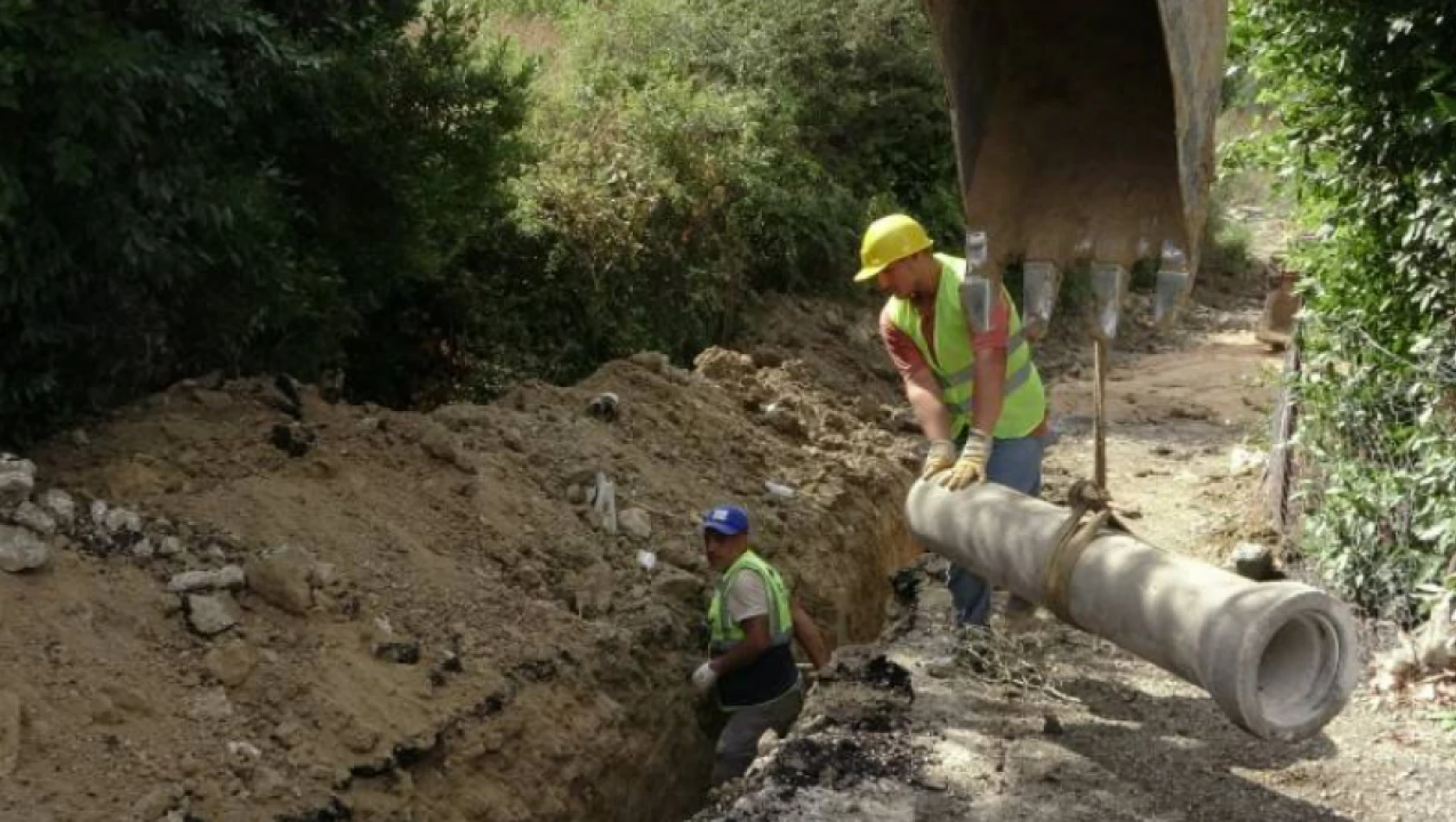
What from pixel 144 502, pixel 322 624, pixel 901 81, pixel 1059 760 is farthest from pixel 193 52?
pixel 901 81

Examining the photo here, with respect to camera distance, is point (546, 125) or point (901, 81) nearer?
point (546, 125)

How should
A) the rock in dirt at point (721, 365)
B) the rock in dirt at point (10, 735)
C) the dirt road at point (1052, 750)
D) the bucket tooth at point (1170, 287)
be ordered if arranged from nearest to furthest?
the bucket tooth at point (1170, 287)
the rock in dirt at point (10, 735)
the dirt road at point (1052, 750)
the rock in dirt at point (721, 365)

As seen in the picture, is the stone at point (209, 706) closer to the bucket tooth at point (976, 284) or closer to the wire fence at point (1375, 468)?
the bucket tooth at point (976, 284)

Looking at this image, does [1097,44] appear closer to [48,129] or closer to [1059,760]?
[1059,760]

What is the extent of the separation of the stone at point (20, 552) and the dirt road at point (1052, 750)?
2750 millimetres


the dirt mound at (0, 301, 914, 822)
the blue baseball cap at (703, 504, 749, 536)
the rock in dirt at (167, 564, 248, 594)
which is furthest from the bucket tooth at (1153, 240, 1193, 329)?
the rock in dirt at (167, 564, 248, 594)

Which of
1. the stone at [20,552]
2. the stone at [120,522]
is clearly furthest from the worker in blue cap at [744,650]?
the stone at [20,552]

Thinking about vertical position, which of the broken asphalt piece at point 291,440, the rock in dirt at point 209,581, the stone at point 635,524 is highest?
the broken asphalt piece at point 291,440

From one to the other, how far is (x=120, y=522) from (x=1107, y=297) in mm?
4038

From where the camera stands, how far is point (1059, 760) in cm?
608

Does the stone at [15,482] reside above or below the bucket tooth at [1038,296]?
below

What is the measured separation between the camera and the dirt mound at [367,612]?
19.6 ft

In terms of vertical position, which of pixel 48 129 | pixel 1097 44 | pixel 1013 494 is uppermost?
pixel 1097 44

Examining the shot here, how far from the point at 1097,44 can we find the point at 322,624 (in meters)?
3.83
